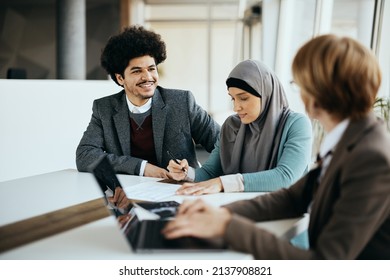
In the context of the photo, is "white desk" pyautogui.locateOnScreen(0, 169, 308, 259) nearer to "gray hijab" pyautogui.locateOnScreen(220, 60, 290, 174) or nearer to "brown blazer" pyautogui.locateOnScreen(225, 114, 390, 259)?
"brown blazer" pyautogui.locateOnScreen(225, 114, 390, 259)

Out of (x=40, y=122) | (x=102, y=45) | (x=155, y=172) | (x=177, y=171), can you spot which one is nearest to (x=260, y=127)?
(x=177, y=171)

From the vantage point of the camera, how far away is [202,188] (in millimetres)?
1304

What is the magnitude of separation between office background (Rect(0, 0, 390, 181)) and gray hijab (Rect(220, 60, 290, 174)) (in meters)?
0.56

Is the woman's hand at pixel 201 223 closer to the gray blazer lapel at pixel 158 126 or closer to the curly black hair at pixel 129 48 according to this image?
the gray blazer lapel at pixel 158 126

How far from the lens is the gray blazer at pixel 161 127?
190 cm

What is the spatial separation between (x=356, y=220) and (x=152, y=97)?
1342mm

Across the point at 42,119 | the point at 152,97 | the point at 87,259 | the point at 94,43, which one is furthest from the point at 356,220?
the point at 94,43

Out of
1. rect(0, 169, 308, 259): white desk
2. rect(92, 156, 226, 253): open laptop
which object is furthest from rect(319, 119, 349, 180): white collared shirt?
rect(92, 156, 226, 253): open laptop

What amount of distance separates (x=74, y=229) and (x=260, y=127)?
2.67 ft

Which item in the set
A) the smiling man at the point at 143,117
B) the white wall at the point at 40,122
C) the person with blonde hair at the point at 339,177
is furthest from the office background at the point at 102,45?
the smiling man at the point at 143,117

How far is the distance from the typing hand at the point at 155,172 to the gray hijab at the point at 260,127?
0.80ft

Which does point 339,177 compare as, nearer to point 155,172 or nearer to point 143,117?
point 155,172

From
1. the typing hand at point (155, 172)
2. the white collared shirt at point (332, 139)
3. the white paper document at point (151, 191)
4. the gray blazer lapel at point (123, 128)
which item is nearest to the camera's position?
the white collared shirt at point (332, 139)

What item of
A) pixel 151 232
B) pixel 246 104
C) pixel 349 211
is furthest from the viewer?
pixel 246 104
